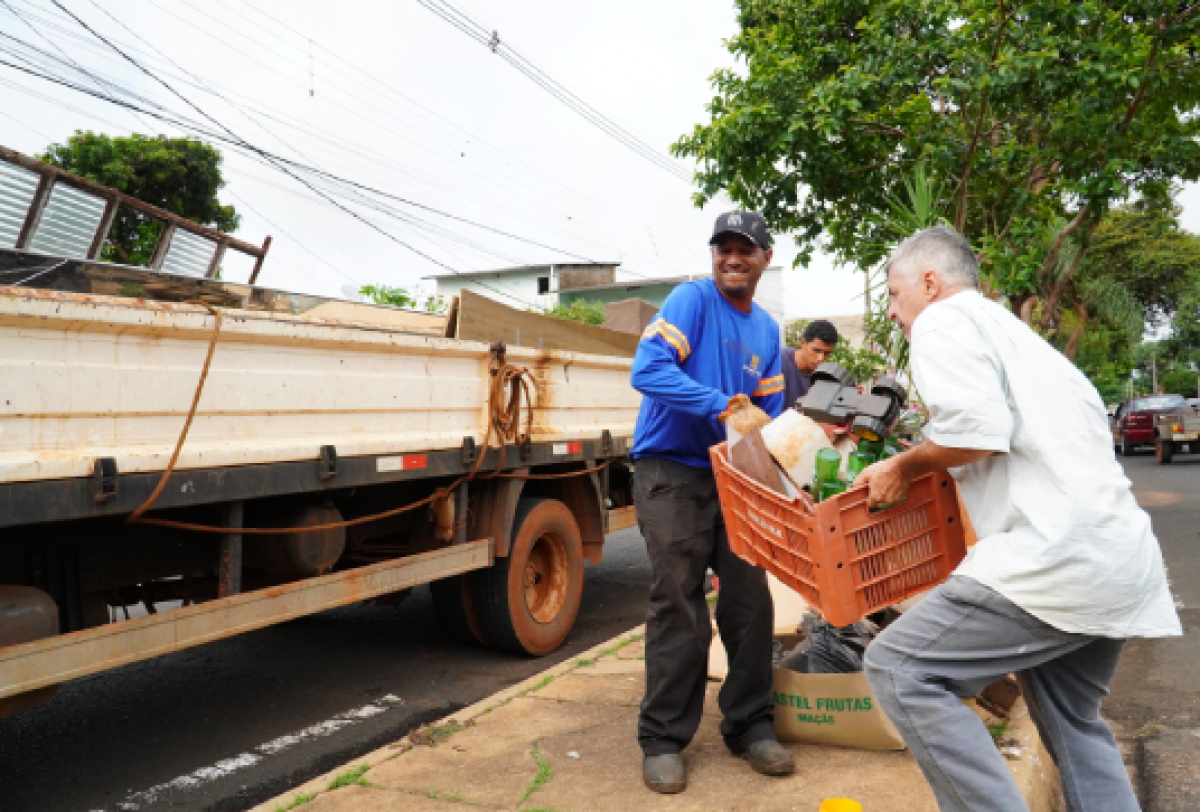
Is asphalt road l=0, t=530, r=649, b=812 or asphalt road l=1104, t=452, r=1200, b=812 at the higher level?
asphalt road l=0, t=530, r=649, b=812

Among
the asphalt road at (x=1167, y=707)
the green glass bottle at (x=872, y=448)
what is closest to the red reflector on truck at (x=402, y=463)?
the green glass bottle at (x=872, y=448)

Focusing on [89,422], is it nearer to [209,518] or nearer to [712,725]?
[209,518]

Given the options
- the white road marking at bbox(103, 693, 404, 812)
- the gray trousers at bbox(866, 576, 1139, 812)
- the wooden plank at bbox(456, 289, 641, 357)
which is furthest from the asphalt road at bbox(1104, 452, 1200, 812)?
the wooden plank at bbox(456, 289, 641, 357)

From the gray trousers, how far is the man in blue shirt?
3.60 feet

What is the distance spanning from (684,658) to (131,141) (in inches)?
872

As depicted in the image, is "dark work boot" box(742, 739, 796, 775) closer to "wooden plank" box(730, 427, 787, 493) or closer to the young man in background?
"wooden plank" box(730, 427, 787, 493)

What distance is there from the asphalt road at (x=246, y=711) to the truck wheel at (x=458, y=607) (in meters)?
0.16

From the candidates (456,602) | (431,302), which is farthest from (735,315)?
(431,302)

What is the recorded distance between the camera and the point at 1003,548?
2219mm

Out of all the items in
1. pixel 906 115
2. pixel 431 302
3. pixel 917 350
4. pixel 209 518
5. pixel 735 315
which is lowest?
pixel 209 518

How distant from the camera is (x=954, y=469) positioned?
2.40 meters

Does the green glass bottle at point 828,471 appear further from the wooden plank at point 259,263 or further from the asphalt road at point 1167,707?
the wooden plank at point 259,263

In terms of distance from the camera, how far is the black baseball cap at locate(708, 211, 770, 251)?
11.4 ft

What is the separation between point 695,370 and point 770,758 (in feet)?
4.51
